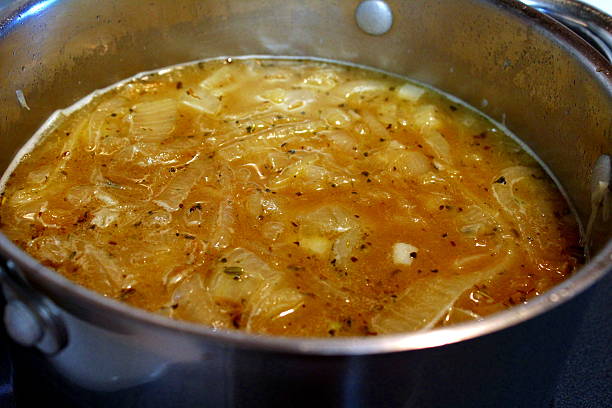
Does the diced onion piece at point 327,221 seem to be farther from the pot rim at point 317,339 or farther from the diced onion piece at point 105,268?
the pot rim at point 317,339

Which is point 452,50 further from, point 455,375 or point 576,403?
point 455,375

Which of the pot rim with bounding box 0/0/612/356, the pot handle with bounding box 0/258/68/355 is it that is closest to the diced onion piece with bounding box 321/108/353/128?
the pot rim with bounding box 0/0/612/356

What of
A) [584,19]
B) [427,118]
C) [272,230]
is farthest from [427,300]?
[584,19]

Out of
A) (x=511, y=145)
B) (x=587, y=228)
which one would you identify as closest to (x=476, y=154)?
(x=511, y=145)

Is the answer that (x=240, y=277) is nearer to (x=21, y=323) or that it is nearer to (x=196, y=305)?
(x=196, y=305)

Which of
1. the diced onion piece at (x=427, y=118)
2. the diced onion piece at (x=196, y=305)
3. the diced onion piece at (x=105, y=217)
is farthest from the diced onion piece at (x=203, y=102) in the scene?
the diced onion piece at (x=196, y=305)
